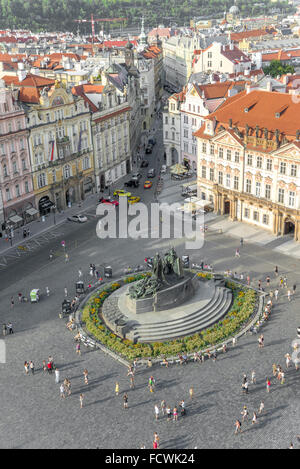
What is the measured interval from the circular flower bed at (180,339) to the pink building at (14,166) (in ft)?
96.5

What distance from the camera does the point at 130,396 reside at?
53.0 meters

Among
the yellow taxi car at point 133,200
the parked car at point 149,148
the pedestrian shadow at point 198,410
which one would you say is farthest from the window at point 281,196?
the parked car at point 149,148

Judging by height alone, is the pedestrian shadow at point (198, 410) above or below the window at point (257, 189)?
below

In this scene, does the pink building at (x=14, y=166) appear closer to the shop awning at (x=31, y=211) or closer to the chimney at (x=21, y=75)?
the shop awning at (x=31, y=211)

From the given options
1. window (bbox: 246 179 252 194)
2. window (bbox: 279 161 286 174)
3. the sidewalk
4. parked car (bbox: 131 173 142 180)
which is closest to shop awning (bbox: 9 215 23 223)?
the sidewalk

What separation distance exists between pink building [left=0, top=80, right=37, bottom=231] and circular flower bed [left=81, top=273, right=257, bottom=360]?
29.4m

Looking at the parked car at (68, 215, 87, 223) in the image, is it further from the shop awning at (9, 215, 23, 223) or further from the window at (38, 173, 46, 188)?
the shop awning at (9, 215, 23, 223)

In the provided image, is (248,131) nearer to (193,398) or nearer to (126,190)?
(126,190)

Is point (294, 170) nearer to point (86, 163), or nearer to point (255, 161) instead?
point (255, 161)

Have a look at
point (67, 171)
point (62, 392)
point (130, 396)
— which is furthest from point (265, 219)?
point (62, 392)

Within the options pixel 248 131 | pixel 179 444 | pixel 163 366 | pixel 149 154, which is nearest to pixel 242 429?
pixel 179 444

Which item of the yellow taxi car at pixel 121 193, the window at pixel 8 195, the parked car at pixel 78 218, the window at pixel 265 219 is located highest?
the window at pixel 8 195

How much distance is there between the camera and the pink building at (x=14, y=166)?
290 ft

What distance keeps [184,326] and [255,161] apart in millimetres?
35470
